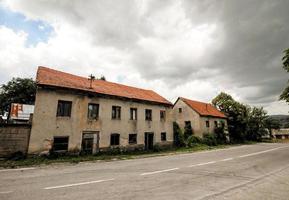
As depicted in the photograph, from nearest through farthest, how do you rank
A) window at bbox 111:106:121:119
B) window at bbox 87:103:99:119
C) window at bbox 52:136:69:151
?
window at bbox 52:136:69:151 < window at bbox 87:103:99:119 < window at bbox 111:106:121:119

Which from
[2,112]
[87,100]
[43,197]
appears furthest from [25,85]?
[43,197]

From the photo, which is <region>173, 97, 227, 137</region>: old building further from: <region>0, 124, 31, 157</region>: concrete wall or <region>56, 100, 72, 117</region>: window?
<region>0, 124, 31, 157</region>: concrete wall

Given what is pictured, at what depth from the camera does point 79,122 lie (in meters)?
17.9

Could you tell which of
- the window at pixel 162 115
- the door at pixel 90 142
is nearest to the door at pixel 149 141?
the window at pixel 162 115

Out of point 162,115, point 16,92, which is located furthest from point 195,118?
point 16,92

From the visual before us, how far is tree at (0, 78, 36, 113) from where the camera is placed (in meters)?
41.2

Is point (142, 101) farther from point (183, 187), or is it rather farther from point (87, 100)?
point (183, 187)

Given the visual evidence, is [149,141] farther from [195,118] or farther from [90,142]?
[195,118]

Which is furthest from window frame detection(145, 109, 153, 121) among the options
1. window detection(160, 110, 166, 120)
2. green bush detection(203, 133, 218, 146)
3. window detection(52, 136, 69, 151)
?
green bush detection(203, 133, 218, 146)

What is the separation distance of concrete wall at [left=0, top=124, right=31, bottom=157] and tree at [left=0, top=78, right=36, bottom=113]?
102 feet

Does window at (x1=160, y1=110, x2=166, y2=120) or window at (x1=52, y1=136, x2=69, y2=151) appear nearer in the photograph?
window at (x1=52, y1=136, x2=69, y2=151)

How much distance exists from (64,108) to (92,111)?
2.72 m

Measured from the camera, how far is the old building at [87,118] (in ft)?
52.5

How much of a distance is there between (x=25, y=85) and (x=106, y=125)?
3212 centimetres
